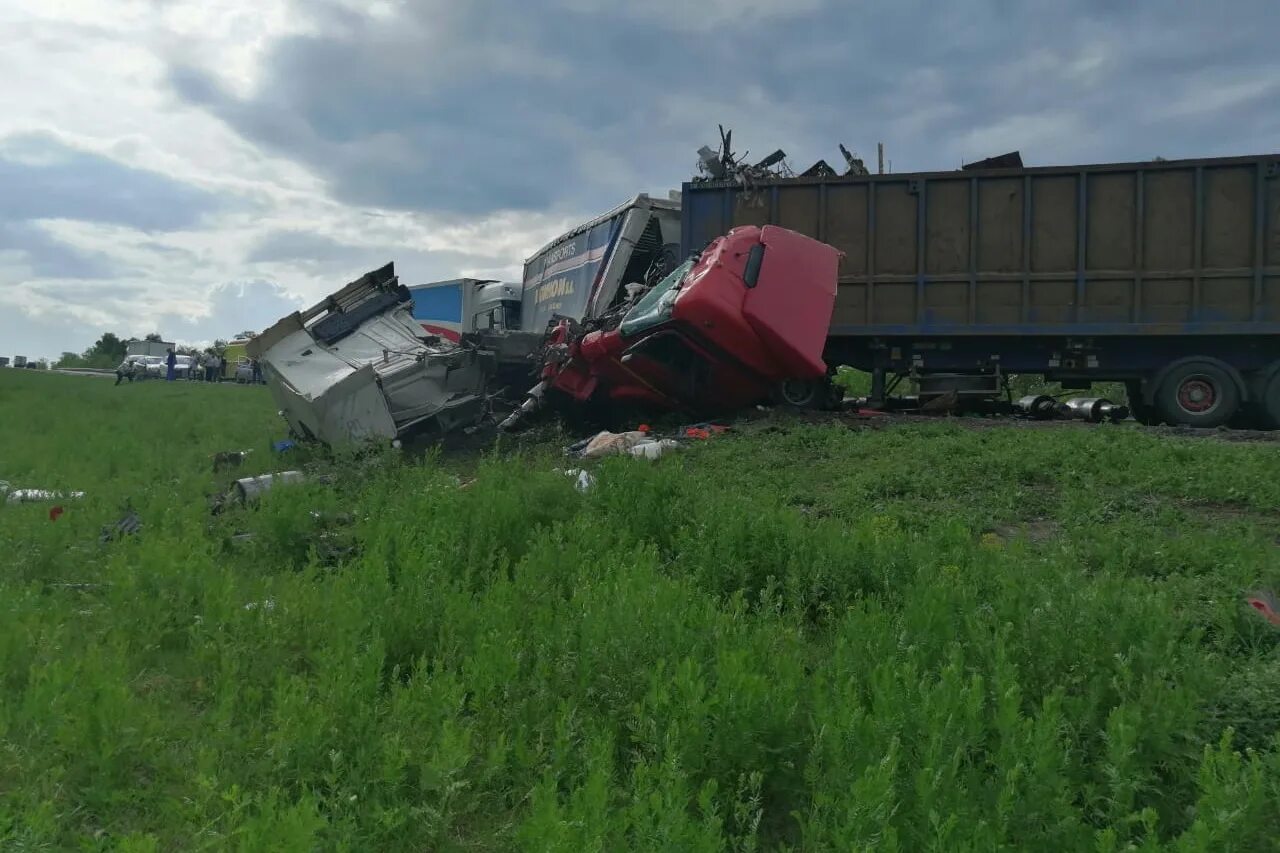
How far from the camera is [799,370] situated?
27.8 ft

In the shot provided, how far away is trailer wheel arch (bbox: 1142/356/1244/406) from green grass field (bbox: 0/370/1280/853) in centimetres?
510

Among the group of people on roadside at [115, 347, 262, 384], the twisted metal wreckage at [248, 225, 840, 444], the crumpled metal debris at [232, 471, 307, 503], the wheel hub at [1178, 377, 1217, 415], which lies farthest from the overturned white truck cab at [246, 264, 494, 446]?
the group of people on roadside at [115, 347, 262, 384]

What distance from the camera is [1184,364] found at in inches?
377

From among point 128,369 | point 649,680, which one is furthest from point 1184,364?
point 128,369

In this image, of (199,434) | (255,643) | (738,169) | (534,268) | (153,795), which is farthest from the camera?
(534,268)

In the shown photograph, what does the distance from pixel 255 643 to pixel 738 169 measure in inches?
369

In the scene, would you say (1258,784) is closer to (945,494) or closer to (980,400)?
(945,494)

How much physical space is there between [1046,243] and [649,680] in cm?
909

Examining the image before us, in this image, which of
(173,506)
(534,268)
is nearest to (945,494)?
(173,506)

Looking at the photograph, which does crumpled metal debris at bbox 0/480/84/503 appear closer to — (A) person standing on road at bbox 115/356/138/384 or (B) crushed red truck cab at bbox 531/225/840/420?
(B) crushed red truck cab at bbox 531/225/840/420

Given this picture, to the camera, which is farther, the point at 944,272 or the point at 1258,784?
the point at 944,272

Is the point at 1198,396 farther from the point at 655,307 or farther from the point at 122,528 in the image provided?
the point at 122,528

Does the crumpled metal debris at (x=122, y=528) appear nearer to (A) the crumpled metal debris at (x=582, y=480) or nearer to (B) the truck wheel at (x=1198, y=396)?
(A) the crumpled metal debris at (x=582, y=480)

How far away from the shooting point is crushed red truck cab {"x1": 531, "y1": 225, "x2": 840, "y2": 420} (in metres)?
8.04
